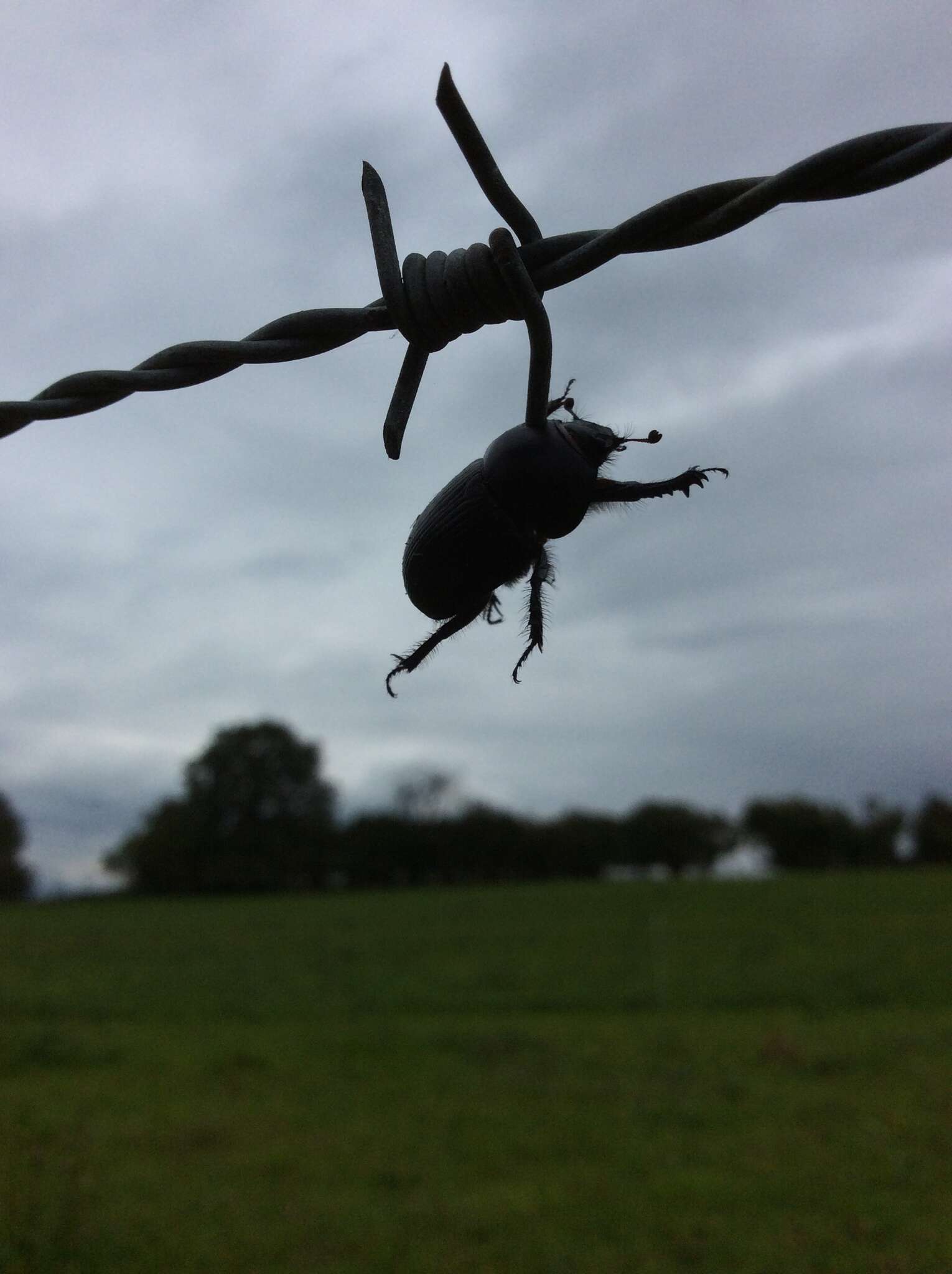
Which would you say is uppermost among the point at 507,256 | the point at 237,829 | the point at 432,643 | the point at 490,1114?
the point at 237,829

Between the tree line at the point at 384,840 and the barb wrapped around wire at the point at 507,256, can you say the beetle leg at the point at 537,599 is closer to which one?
the barb wrapped around wire at the point at 507,256

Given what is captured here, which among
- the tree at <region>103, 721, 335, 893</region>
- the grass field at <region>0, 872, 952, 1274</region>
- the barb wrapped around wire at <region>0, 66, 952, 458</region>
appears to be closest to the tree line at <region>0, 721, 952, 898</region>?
the tree at <region>103, 721, 335, 893</region>

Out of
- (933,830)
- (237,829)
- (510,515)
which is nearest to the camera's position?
(510,515)

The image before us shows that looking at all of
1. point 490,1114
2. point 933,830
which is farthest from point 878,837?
point 490,1114

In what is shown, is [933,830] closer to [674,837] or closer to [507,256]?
[674,837]

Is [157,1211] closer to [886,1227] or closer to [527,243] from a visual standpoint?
[886,1227]

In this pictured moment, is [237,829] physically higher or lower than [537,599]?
higher

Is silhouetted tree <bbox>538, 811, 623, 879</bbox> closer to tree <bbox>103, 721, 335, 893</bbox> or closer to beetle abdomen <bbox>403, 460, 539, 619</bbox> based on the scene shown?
tree <bbox>103, 721, 335, 893</bbox>
